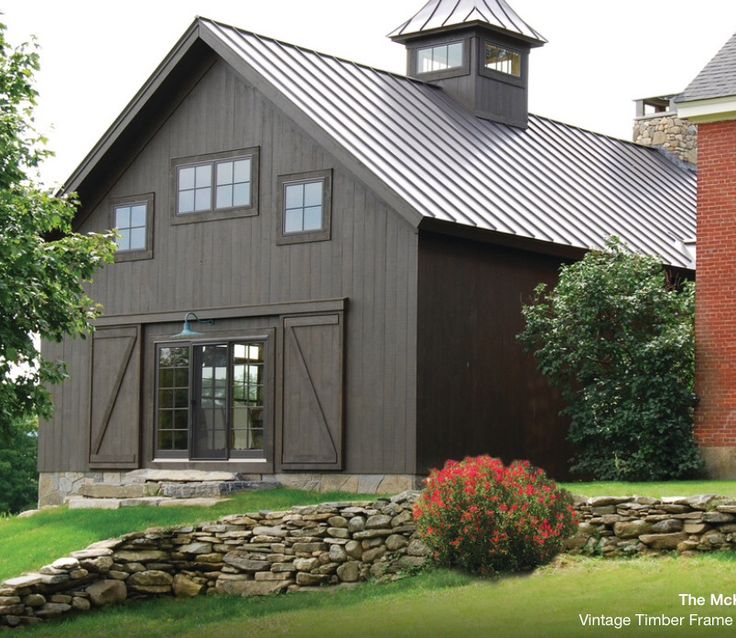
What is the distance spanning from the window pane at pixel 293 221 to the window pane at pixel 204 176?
1855 millimetres

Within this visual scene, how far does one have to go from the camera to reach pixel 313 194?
21.6 metres

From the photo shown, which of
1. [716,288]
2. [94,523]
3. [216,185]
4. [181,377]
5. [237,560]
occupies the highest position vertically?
[216,185]

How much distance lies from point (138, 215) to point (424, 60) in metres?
6.69

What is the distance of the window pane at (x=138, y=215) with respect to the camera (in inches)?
939

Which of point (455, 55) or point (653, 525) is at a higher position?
point (455, 55)

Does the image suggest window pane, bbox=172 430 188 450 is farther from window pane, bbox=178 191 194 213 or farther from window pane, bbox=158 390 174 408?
window pane, bbox=178 191 194 213

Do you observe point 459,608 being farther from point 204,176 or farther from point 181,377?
point 204,176

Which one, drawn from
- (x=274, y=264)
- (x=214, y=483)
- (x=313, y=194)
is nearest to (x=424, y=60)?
(x=313, y=194)

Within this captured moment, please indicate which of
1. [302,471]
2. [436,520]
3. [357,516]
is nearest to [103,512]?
[302,471]

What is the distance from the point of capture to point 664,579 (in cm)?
1386

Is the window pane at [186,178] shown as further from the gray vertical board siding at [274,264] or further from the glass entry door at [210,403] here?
the glass entry door at [210,403]

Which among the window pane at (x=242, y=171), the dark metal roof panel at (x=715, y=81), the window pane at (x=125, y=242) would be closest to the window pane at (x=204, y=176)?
the window pane at (x=242, y=171)

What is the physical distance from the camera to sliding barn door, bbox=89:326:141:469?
2331 centimetres

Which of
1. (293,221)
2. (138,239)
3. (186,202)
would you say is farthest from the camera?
(138,239)
